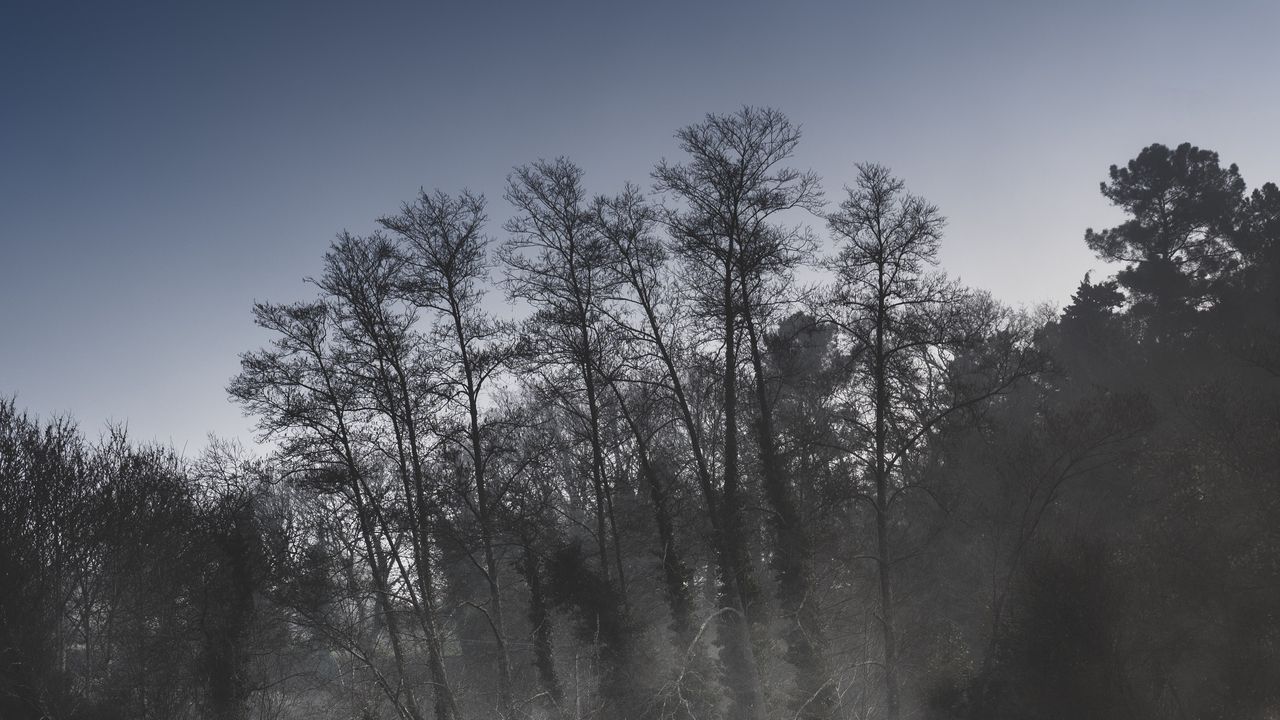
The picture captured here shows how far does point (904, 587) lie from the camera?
76.3ft

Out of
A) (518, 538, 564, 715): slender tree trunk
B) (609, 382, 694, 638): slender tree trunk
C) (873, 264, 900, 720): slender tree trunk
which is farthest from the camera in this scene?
(518, 538, 564, 715): slender tree trunk

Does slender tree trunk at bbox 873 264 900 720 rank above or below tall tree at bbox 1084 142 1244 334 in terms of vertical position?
below

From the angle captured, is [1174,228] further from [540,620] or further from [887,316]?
[540,620]

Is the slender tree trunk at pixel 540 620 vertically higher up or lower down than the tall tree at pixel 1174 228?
lower down

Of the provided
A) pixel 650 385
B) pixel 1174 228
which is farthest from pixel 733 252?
pixel 1174 228

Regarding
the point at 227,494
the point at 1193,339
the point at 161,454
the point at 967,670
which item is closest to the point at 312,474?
the point at 227,494

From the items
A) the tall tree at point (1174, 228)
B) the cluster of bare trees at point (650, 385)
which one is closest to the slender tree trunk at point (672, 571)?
the cluster of bare trees at point (650, 385)

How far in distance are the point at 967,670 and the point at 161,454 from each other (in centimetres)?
2350

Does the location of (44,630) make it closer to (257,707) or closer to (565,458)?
(257,707)

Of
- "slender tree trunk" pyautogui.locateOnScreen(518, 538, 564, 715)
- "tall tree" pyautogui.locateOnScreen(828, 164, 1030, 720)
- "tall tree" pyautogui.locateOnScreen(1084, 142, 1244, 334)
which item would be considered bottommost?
"slender tree trunk" pyautogui.locateOnScreen(518, 538, 564, 715)

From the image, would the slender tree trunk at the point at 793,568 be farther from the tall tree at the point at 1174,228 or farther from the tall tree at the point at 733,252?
the tall tree at the point at 1174,228

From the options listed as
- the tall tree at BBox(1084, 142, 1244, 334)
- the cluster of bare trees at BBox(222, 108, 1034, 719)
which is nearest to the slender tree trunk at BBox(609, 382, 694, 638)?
the cluster of bare trees at BBox(222, 108, 1034, 719)

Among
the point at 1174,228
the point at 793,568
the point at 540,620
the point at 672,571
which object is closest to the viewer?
the point at 793,568

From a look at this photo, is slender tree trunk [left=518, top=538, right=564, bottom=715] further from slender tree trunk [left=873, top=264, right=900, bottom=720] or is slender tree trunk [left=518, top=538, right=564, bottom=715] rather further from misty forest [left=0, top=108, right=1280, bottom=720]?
slender tree trunk [left=873, top=264, right=900, bottom=720]
